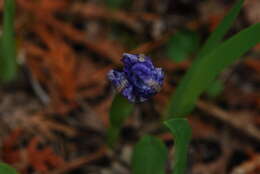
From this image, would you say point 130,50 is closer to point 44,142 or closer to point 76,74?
point 76,74

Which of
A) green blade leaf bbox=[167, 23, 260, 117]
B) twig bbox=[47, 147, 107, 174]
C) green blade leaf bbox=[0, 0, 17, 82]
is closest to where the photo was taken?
green blade leaf bbox=[167, 23, 260, 117]

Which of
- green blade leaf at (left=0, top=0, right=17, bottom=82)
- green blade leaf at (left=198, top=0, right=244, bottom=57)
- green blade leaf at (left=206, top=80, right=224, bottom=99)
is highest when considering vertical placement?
green blade leaf at (left=0, top=0, right=17, bottom=82)

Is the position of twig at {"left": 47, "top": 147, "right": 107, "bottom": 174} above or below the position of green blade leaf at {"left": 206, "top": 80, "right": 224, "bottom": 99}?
below

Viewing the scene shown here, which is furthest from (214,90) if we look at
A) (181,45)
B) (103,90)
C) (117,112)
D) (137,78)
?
(137,78)

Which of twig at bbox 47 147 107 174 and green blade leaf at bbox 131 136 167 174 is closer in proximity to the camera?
green blade leaf at bbox 131 136 167 174

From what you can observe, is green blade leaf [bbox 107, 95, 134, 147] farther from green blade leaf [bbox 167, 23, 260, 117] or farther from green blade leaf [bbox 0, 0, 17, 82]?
green blade leaf [bbox 0, 0, 17, 82]

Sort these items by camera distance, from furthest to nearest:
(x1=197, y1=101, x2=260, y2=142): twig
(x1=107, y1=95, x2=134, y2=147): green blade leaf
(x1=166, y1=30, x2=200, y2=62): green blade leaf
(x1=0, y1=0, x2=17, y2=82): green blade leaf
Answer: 1. (x1=166, y1=30, x2=200, y2=62): green blade leaf
2. (x1=197, y1=101, x2=260, y2=142): twig
3. (x1=0, y1=0, x2=17, y2=82): green blade leaf
4. (x1=107, y1=95, x2=134, y2=147): green blade leaf

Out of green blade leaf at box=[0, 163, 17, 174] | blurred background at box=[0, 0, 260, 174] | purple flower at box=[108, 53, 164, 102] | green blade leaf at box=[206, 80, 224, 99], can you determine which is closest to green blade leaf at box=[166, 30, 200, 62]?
blurred background at box=[0, 0, 260, 174]
